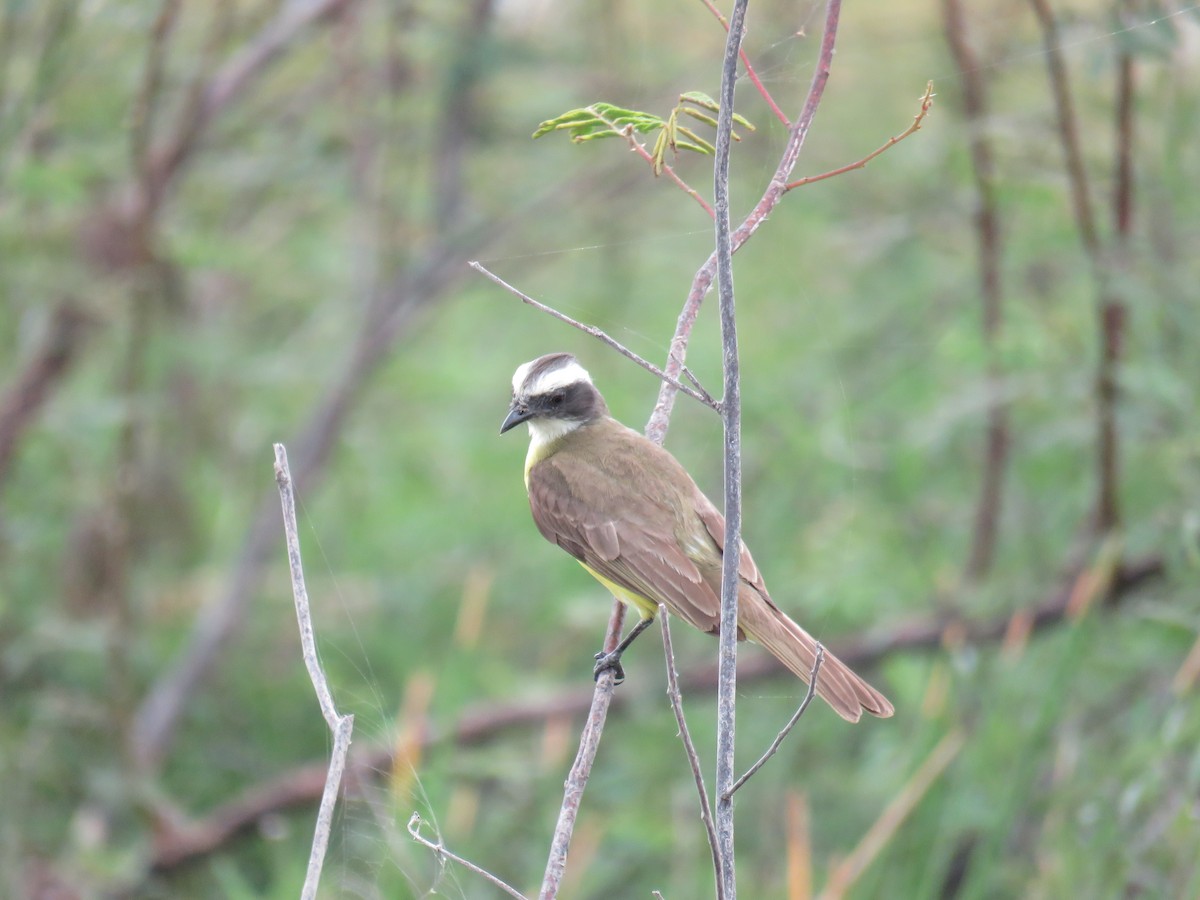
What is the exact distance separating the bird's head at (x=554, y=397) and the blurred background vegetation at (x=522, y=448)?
36 centimetres

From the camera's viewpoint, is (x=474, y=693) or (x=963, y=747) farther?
(x=474, y=693)

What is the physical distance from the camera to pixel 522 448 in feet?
19.1

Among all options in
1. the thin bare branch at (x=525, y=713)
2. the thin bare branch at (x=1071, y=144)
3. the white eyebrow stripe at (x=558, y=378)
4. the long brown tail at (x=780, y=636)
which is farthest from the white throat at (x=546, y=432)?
the thin bare branch at (x=1071, y=144)

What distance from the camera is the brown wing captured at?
2549 mm

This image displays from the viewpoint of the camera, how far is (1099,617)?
137 inches

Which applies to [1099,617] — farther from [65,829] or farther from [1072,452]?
[65,829]

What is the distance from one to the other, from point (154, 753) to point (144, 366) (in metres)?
1.33

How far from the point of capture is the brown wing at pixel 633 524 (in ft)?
8.36

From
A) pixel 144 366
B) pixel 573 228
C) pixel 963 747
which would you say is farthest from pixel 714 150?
pixel 573 228

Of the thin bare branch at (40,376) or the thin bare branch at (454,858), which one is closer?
the thin bare branch at (454,858)

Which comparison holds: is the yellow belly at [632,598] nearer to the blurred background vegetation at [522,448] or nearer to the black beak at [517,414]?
the black beak at [517,414]

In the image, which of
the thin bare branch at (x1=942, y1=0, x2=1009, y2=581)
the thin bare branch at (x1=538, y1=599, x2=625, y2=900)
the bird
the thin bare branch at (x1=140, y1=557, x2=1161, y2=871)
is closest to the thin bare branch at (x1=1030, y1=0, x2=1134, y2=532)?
the thin bare branch at (x1=942, y1=0, x2=1009, y2=581)

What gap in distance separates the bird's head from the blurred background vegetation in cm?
36

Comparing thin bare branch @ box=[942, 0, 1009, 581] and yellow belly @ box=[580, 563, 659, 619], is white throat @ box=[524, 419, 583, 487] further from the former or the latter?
thin bare branch @ box=[942, 0, 1009, 581]
